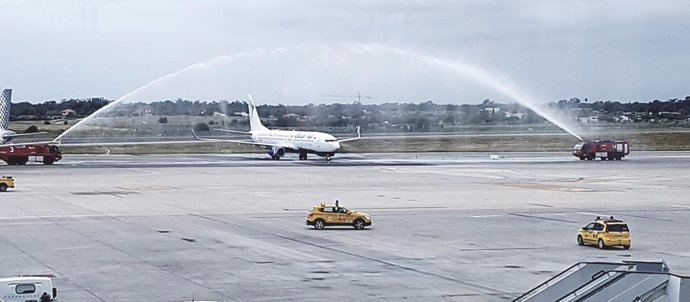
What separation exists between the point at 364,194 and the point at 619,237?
103 feet

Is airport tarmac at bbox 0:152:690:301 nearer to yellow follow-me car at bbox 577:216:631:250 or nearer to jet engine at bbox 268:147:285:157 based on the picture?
yellow follow-me car at bbox 577:216:631:250

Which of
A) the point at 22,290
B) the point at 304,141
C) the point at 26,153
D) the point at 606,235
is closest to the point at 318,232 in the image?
the point at 606,235

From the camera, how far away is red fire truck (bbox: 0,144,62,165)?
11269 centimetres

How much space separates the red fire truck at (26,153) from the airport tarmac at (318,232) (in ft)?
53.5

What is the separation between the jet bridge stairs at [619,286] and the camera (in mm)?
18734

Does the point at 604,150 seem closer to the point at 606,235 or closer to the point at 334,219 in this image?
the point at 334,219

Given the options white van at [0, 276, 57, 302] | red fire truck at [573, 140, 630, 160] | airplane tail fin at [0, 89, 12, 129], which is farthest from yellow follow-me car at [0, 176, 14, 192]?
red fire truck at [573, 140, 630, 160]

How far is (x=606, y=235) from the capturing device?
43719 mm

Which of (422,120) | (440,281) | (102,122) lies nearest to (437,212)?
(440,281)

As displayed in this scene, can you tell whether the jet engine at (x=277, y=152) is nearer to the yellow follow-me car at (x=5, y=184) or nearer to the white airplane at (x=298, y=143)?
the white airplane at (x=298, y=143)

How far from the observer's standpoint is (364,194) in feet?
241

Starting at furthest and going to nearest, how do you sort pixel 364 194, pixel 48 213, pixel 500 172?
pixel 500 172, pixel 364 194, pixel 48 213

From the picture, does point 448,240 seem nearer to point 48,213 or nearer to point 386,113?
point 48,213

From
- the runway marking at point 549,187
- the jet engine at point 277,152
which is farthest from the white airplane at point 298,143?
the runway marking at point 549,187
